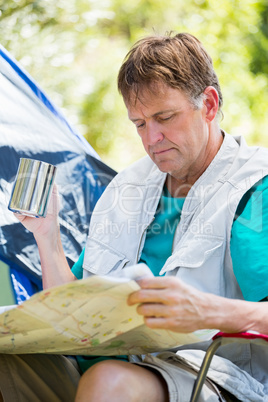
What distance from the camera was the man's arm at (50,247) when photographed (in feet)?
5.86

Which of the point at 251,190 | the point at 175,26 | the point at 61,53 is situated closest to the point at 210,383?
the point at 251,190

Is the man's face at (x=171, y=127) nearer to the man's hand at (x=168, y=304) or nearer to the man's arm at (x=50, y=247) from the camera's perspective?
the man's arm at (x=50, y=247)

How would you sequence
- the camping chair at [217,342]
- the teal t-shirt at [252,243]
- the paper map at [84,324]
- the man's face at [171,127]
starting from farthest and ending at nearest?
the man's face at [171,127] < the teal t-shirt at [252,243] < the camping chair at [217,342] < the paper map at [84,324]

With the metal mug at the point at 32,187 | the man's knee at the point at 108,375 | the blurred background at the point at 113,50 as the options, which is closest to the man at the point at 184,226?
the man's knee at the point at 108,375

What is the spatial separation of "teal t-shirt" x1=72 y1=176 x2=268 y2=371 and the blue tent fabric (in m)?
0.56

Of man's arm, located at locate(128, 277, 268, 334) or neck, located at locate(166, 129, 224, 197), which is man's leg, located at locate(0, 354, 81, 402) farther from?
neck, located at locate(166, 129, 224, 197)

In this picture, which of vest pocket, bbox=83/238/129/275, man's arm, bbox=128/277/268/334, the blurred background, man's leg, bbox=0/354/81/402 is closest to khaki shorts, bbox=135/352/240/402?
man's arm, bbox=128/277/268/334

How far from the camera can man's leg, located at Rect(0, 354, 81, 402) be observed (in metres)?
1.44

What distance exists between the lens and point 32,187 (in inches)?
64.7

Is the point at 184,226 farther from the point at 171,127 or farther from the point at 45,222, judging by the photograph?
the point at 45,222

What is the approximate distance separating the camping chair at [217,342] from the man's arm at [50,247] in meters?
0.66

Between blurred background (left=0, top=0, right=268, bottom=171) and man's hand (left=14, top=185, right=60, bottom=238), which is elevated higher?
blurred background (left=0, top=0, right=268, bottom=171)

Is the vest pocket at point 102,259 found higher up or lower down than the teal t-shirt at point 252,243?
lower down

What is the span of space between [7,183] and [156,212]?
0.63 meters
